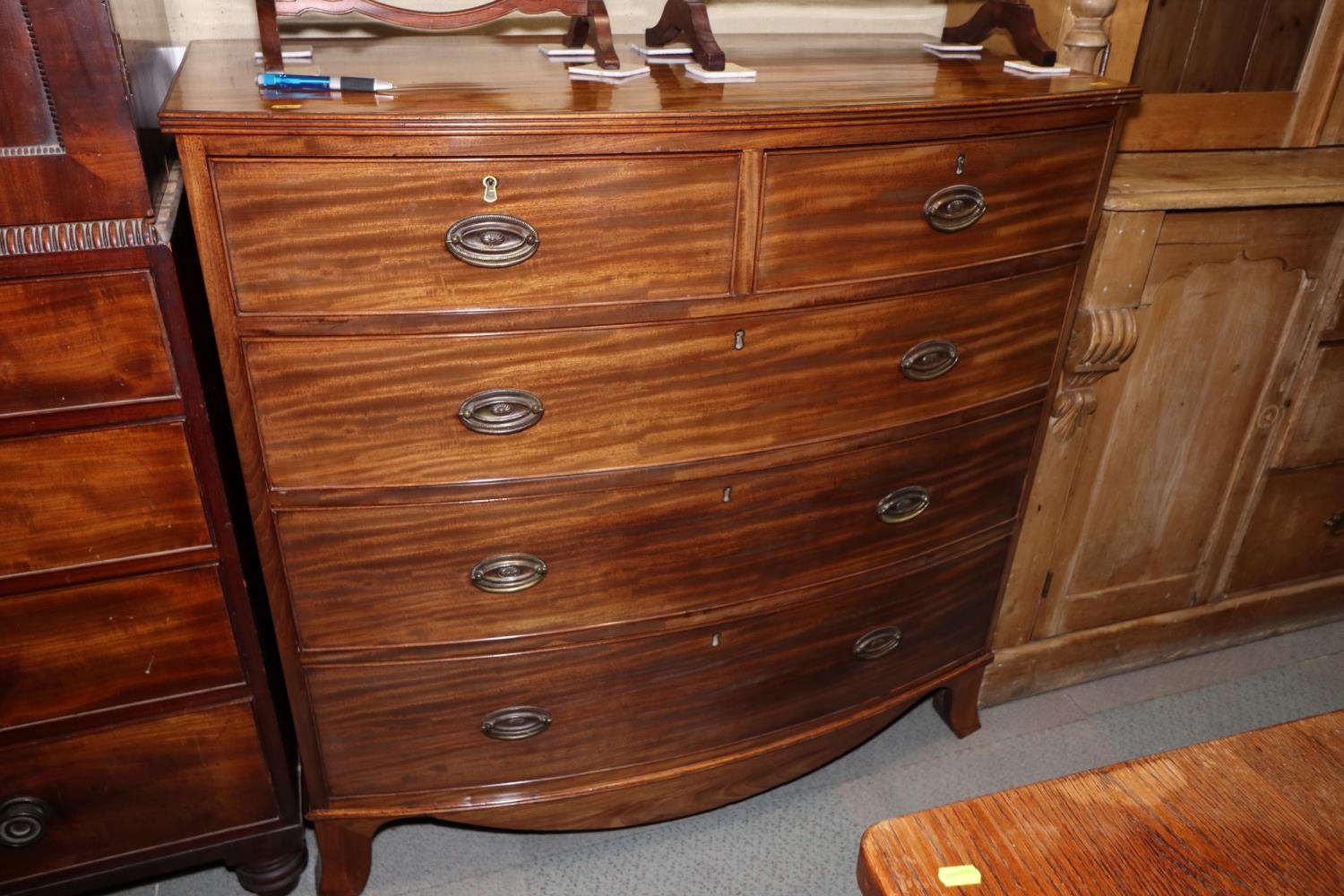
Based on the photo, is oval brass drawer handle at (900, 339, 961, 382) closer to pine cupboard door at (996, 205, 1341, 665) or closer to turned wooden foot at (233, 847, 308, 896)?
pine cupboard door at (996, 205, 1341, 665)

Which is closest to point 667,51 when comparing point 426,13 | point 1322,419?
point 426,13

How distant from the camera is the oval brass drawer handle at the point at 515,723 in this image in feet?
4.94

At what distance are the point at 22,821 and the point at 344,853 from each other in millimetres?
462

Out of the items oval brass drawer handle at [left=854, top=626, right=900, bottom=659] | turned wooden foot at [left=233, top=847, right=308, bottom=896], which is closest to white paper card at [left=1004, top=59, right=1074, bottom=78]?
oval brass drawer handle at [left=854, top=626, right=900, bottom=659]

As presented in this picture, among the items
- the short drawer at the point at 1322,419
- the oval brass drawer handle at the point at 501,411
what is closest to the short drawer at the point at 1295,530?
the short drawer at the point at 1322,419

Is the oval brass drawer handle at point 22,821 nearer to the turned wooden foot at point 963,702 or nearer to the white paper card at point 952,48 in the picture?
the turned wooden foot at point 963,702

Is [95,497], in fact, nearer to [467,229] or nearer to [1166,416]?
[467,229]

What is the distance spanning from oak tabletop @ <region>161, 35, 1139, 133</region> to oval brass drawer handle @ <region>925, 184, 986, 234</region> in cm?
12

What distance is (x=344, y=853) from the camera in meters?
1.63

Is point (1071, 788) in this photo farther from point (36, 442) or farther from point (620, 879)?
point (36, 442)

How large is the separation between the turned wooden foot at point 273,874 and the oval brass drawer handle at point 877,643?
98cm

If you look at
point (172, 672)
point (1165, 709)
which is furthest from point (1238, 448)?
point (172, 672)

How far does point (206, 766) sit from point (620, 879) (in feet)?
2.31

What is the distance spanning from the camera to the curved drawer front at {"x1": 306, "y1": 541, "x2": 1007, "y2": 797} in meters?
1.46
